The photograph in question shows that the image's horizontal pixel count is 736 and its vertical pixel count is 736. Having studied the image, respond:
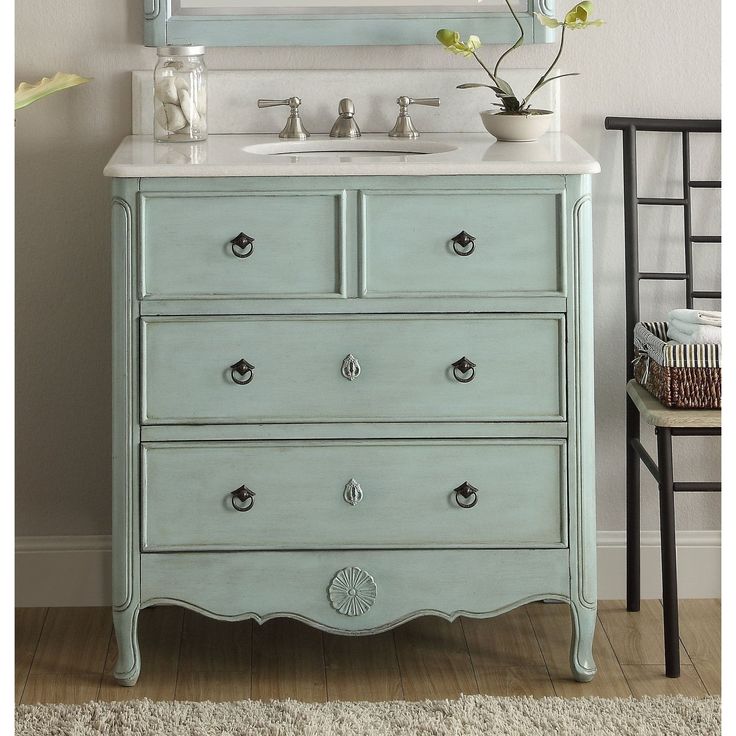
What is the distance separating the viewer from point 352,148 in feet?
7.20

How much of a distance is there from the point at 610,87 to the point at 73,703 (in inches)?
68.0

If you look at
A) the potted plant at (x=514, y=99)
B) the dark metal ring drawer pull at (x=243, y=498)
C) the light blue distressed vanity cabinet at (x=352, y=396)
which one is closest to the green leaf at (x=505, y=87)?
the potted plant at (x=514, y=99)

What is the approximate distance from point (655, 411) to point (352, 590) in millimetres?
691

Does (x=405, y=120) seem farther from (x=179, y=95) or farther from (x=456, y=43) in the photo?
(x=179, y=95)

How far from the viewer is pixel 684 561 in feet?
8.04

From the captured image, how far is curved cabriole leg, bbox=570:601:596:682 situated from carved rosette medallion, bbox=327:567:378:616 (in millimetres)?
388

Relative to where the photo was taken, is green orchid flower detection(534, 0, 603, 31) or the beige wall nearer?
green orchid flower detection(534, 0, 603, 31)

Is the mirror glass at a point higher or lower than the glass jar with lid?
higher

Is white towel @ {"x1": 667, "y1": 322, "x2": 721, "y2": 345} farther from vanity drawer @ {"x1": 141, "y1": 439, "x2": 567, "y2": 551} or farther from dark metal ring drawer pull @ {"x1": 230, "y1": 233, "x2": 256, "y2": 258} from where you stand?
dark metal ring drawer pull @ {"x1": 230, "y1": 233, "x2": 256, "y2": 258}

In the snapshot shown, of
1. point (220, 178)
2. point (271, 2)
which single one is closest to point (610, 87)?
point (271, 2)

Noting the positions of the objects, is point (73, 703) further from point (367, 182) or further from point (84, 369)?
point (367, 182)

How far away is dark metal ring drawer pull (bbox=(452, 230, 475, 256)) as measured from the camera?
72.8 inches

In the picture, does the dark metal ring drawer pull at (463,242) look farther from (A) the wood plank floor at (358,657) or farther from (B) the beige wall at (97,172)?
(A) the wood plank floor at (358,657)

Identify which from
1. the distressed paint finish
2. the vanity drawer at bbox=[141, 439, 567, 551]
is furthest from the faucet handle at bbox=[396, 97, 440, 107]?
the vanity drawer at bbox=[141, 439, 567, 551]
